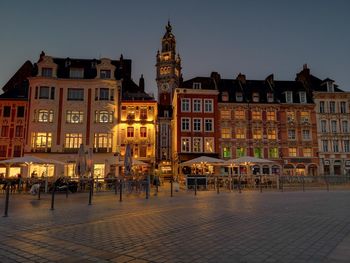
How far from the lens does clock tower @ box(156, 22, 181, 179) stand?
2387 inches

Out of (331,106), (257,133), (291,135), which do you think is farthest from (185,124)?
(331,106)

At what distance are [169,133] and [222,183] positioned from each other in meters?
36.1

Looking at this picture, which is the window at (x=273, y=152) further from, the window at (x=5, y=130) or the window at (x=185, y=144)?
the window at (x=5, y=130)

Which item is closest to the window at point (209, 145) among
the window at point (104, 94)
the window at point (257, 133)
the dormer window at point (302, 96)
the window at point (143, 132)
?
the window at point (257, 133)

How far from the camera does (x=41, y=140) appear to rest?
119 ft

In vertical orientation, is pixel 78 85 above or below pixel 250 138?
above

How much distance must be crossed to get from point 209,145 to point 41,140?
2202 centimetres

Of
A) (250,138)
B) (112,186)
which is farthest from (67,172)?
(250,138)

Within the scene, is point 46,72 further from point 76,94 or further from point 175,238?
point 175,238

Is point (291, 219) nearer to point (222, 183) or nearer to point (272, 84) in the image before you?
point (222, 183)

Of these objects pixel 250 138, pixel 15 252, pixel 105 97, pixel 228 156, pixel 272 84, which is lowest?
pixel 15 252

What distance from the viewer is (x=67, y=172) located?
36281mm

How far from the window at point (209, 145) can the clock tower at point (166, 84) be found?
1968cm

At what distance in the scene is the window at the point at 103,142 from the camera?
3700 cm
